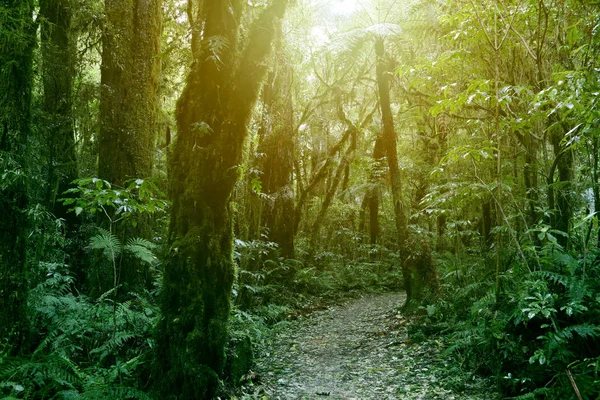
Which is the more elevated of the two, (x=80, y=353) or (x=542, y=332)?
(x=542, y=332)

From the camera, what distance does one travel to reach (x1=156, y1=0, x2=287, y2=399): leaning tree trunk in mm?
4301

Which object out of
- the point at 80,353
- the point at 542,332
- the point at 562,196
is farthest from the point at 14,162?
the point at 562,196

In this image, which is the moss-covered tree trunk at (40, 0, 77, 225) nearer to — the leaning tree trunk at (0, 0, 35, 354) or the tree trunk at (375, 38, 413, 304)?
the leaning tree trunk at (0, 0, 35, 354)

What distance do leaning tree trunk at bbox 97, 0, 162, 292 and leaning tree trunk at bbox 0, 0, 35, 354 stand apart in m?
2.54

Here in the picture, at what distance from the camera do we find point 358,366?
6.03m

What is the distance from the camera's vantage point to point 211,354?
14.5 ft

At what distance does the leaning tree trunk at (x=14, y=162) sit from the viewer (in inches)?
156

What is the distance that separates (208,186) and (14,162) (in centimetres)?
179

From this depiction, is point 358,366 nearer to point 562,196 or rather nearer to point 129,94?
point 562,196

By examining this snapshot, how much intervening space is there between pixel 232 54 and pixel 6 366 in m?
3.76

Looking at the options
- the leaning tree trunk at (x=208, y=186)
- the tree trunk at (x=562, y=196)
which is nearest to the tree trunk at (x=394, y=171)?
the tree trunk at (x=562, y=196)

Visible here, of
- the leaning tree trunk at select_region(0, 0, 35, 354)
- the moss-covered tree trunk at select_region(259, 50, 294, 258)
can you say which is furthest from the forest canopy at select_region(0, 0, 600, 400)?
the moss-covered tree trunk at select_region(259, 50, 294, 258)

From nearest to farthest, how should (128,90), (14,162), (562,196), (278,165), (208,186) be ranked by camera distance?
(14,162), (208,186), (562,196), (128,90), (278,165)

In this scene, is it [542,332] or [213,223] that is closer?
[542,332]
